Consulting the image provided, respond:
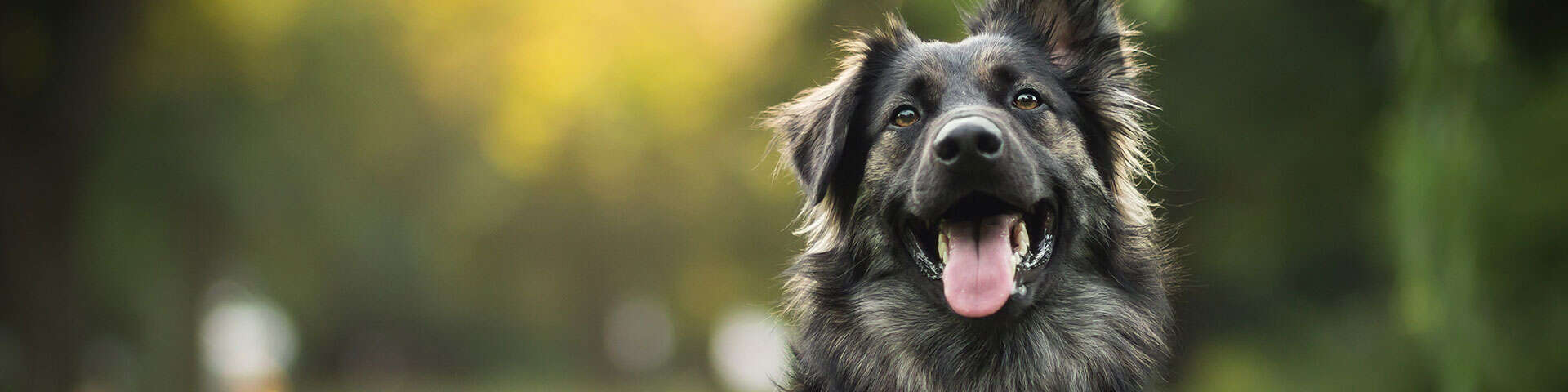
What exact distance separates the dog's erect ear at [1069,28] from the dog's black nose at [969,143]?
98 centimetres

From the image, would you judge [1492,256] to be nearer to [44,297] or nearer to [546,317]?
[44,297]

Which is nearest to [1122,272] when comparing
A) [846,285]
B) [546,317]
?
[846,285]

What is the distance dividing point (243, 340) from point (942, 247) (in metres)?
17.8

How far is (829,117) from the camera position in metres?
4.66

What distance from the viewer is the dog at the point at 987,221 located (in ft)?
13.8

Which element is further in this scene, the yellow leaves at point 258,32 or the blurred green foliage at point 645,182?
the yellow leaves at point 258,32

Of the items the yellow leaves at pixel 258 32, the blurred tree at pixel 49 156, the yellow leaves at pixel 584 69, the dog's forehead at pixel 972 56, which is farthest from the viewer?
the yellow leaves at pixel 584 69

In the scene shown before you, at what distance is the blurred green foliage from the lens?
6969mm

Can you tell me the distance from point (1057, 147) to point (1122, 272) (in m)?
0.54

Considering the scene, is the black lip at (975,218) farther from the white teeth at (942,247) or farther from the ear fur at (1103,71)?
the ear fur at (1103,71)

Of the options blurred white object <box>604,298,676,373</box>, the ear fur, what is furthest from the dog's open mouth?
blurred white object <box>604,298,676,373</box>

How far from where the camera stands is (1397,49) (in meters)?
6.96

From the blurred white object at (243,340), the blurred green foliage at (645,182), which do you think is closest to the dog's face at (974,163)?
the blurred green foliage at (645,182)

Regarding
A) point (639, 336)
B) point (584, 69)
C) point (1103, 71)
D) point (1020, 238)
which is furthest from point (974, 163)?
point (639, 336)
